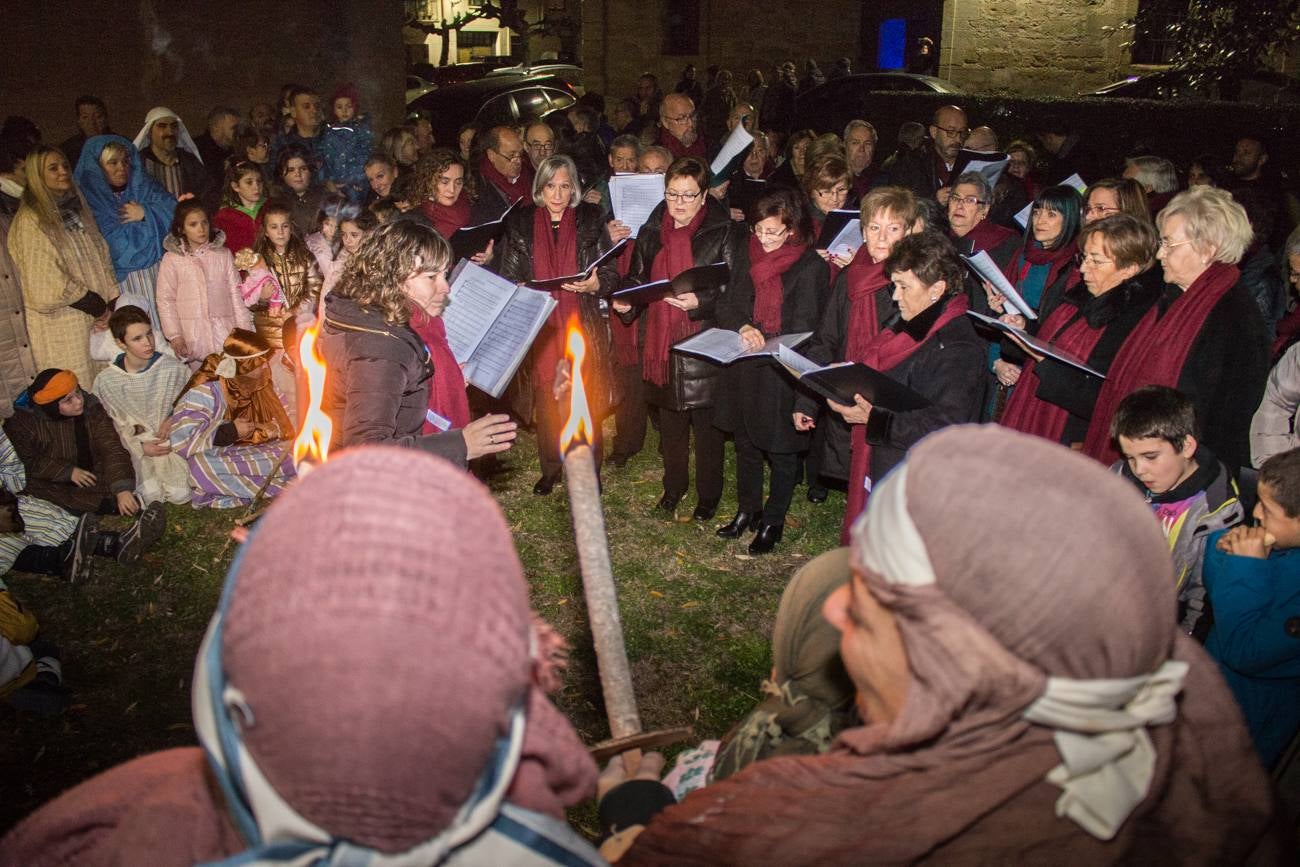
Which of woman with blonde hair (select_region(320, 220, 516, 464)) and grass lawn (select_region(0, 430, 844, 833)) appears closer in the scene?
woman with blonde hair (select_region(320, 220, 516, 464))

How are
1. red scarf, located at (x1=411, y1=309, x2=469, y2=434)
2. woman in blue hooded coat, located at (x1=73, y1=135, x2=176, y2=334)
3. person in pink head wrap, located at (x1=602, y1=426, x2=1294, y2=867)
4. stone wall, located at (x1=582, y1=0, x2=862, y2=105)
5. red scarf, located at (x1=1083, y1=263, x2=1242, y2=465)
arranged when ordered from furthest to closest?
1. stone wall, located at (x1=582, y1=0, x2=862, y2=105)
2. woman in blue hooded coat, located at (x1=73, y1=135, x2=176, y2=334)
3. red scarf, located at (x1=411, y1=309, x2=469, y2=434)
4. red scarf, located at (x1=1083, y1=263, x2=1242, y2=465)
5. person in pink head wrap, located at (x1=602, y1=426, x2=1294, y2=867)

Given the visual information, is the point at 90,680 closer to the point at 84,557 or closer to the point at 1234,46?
the point at 84,557

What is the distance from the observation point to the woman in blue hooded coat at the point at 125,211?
7.95m

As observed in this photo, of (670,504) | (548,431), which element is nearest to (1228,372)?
(670,504)

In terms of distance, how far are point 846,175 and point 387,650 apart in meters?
6.36

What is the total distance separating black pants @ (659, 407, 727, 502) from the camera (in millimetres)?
6297

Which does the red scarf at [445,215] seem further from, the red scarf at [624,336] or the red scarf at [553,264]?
the red scarf at [624,336]

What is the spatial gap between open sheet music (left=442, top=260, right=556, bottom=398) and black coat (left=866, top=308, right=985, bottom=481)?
1.74m

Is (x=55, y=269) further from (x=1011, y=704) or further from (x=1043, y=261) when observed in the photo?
(x=1011, y=704)

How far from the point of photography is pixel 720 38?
25.0 m

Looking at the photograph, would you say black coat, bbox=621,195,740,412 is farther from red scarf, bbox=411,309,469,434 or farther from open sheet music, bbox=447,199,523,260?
red scarf, bbox=411,309,469,434

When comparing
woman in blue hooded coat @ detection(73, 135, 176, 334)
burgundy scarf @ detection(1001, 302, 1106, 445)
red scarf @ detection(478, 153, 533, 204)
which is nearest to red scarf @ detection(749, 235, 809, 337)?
burgundy scarf @ detection(1001, 302, 1106, 445)

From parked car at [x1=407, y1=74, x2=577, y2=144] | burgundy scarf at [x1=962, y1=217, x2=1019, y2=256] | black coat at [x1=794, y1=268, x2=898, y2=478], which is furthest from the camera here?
parked car at [x1=407, y1=74, x2=577, y2=144]

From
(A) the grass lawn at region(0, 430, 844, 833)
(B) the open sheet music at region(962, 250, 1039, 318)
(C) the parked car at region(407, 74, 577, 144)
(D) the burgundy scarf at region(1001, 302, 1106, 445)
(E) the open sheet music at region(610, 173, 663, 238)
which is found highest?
(C) the parked car at region(407, 74, 577, 144)
